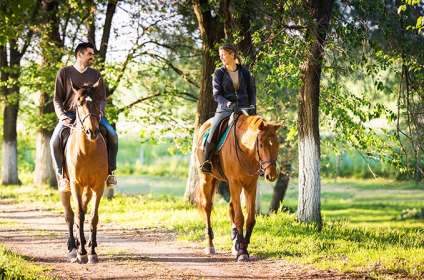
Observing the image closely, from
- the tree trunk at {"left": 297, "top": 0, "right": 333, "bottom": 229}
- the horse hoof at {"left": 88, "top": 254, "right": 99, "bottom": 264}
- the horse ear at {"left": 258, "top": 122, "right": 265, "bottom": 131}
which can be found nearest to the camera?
the horse ear at {"left": 258, "top": 122, "right": 265, "bottom": 131}

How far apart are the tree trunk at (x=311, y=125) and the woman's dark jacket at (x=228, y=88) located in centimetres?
303

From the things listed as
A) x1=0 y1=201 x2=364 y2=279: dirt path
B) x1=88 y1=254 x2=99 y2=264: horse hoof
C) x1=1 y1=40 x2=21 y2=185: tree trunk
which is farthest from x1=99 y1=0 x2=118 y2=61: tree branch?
x1=88 y1=254 x2=99 y2=264: horse hoof

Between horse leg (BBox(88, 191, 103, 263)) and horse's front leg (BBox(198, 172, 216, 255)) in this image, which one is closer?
horse leg (BBox(88, 191, 103, 263))

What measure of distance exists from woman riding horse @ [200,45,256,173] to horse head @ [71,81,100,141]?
6.76ft

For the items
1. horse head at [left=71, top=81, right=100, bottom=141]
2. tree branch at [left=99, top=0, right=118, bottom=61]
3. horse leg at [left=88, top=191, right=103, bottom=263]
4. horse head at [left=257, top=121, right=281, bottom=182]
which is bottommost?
horse leg at [left=88, top=191, right=103, bottom=263]

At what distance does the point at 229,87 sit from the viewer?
38.6 feet

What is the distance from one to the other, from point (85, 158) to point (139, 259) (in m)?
1.86

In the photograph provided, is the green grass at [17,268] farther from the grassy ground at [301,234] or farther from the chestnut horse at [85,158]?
the grassy ground at [301,234]

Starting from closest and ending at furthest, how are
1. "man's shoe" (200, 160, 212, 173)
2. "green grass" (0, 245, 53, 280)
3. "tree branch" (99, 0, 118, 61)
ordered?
1. "green grass" (0, 245, 53, 280)
2. "man's shoe" (200, 160, 212, 173)
3. "tree branch" (99, 0, 118, 61)

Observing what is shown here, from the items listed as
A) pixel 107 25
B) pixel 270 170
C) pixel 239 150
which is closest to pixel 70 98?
pixel 239 150

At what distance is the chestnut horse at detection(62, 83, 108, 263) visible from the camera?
10398mm

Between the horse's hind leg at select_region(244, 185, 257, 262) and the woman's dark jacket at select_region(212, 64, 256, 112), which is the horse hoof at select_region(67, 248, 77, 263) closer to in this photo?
the horse's hind leg at select_region(244, 185, 257, 262)

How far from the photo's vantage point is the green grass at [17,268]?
9070mm

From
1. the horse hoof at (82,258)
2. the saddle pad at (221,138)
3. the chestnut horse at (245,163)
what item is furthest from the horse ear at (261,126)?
the horse hoof at (82,258)
